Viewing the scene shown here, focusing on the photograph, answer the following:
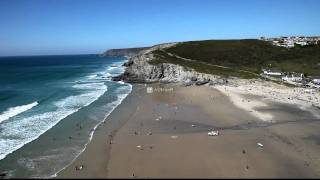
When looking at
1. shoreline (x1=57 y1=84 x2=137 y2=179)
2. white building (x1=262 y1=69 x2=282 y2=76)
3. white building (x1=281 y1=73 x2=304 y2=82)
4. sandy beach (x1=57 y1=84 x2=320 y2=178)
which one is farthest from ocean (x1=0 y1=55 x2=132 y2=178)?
white building (x1=262 y1=69 x2=282 y2=76)

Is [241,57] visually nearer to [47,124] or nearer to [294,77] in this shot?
[294,77]

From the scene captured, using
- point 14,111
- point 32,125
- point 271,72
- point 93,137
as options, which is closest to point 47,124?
point 32,125

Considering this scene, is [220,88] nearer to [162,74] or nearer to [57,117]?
[162,74]

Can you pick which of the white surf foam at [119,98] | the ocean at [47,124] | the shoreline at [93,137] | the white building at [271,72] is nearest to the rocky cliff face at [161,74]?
the white surf foam at [119,98]

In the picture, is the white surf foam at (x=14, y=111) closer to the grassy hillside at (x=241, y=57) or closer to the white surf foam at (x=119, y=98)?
the white surf foam at (x=119, y=98)

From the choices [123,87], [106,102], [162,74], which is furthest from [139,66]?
[106,102]

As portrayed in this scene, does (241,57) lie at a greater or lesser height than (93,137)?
greater
